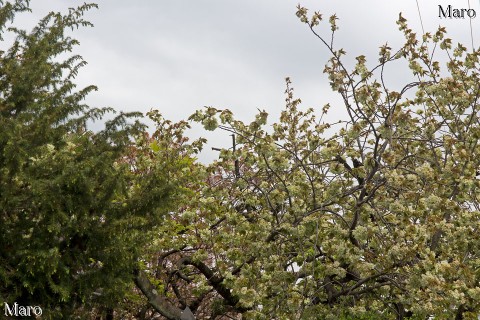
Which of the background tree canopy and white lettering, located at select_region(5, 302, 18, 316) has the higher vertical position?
the background tree canopy

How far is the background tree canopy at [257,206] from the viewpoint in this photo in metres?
8.12

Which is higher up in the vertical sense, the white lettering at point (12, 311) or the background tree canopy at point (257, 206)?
the background tree canopy at point (257, 206)

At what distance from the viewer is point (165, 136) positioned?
11.4 metres

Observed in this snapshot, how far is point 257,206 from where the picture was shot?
10195 millimetres

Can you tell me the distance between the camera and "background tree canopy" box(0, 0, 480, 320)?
26.6 ft

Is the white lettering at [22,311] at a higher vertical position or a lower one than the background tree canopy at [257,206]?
lower

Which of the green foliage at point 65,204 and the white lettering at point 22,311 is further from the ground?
the green foliage at point 65,204

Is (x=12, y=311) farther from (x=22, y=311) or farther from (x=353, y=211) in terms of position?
(x=353, y=211)

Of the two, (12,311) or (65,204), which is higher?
(65,204)

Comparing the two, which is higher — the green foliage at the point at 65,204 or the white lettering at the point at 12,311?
the green foliage at the point at 65,204

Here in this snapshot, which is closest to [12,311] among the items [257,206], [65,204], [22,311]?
[22,311]

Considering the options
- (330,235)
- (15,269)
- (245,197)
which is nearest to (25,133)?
(15,269)

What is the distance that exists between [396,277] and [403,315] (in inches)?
42.9

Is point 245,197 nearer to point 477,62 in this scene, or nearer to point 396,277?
point 396,277
